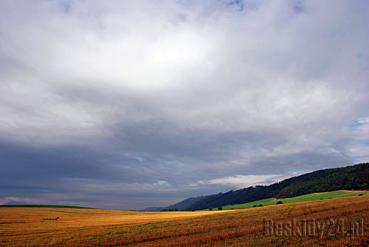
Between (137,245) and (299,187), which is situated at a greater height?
(299,187)

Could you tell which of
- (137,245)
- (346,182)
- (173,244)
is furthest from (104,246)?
(346,182)

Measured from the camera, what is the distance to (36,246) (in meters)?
23.2

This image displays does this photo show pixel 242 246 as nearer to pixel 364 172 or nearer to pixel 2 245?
pixel 2 245

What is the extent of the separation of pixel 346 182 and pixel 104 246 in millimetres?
160525

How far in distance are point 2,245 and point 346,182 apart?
162 m

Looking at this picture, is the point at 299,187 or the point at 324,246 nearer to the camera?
the point at 324,246

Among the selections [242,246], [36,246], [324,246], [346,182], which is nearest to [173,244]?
[242,246]

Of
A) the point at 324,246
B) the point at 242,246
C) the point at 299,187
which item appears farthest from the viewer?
the point at 299,187

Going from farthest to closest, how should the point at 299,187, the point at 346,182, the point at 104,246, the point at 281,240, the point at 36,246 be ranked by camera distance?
the point at 299,187 → the point at 346,182 → the point at 36,246 → the point at 104,246 → the point at 281,240

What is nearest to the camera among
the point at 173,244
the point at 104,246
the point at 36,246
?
the point at 173,244

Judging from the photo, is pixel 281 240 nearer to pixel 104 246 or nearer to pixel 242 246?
pixel 242 246

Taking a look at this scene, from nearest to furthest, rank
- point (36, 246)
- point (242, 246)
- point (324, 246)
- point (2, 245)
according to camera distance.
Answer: point (324, 246) → point (242, 246) → point (36, 246) → point (2, 245)

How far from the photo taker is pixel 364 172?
160500 millimetres

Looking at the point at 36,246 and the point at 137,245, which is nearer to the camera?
the point at 137,245
